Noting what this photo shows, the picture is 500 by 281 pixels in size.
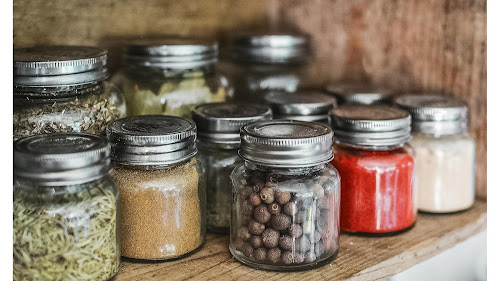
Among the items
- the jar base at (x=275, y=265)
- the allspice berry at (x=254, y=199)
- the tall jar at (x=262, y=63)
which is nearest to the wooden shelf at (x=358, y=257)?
the jar base at (x=275, y=265)

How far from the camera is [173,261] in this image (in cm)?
103

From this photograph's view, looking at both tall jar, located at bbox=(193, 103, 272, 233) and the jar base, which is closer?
the jar base

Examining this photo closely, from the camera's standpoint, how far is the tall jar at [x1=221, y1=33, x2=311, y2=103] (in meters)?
1.43

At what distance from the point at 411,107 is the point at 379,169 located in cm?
21

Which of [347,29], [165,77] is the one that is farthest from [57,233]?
[347,29]

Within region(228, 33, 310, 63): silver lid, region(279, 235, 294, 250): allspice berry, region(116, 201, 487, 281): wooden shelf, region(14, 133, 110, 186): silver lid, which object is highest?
region(228, 33, 310, 63): silver lid

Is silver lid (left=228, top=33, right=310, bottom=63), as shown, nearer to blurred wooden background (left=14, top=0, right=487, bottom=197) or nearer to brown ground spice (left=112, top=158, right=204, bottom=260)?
blurred wooden background (left=14, top=0, right=487, bottom=197)

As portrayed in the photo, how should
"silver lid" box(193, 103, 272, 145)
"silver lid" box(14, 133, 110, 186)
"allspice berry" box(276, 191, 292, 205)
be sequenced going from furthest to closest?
1. "silver lid" box(193, 103, 272, 145)
2. "allspice berry" box(276, 191, 292, 205)
3. "silver lid" box(14, 133, 110, 186)

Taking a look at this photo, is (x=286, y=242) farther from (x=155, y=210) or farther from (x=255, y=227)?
(x=155, y=210)

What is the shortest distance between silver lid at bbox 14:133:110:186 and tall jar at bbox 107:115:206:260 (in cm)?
7

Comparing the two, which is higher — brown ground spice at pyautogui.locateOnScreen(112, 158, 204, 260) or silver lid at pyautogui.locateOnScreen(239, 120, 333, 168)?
silver lid at pyautogui.locateOnScreen(239, 120, 333, 168)

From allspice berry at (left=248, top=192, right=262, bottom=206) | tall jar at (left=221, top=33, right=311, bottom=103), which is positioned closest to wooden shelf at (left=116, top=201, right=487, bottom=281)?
allspice berry at (left=248, top=192, right=262, bottom=206)

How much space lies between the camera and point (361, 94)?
1357mm

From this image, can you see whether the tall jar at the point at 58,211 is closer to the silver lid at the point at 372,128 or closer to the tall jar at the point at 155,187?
the tall jar at the point at 155,187
